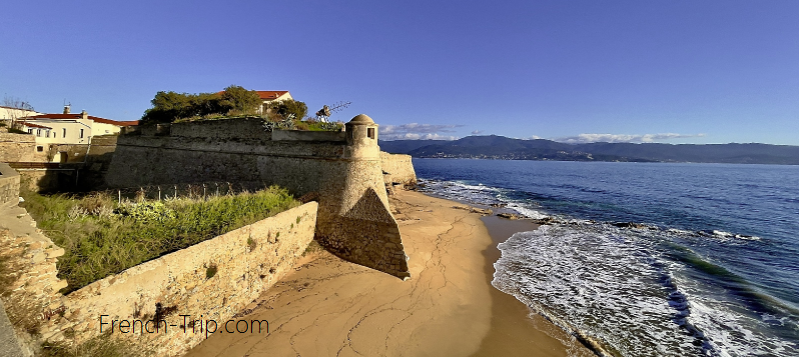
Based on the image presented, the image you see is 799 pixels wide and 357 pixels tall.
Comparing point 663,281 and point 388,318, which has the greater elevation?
point 388,318

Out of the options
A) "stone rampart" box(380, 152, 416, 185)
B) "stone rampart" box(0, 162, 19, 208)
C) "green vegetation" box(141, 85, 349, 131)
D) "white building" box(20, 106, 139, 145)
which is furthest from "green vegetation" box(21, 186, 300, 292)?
"stone rampart" box(380, 152, 416, 185)

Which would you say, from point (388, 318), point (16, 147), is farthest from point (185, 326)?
point (16, 147)

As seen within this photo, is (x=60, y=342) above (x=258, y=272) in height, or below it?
above

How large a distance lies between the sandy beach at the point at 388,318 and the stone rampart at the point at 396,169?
2606cm

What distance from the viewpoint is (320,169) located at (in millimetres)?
14398

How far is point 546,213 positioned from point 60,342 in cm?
3250

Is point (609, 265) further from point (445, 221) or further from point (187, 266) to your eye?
point (187, 266)

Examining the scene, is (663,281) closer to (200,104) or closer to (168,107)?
(200,104)

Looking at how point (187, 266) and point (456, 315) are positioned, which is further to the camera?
point (456, 315)

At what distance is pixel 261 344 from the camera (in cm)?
827

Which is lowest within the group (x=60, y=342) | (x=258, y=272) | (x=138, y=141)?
(x=258, y=272)

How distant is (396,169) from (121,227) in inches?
1487

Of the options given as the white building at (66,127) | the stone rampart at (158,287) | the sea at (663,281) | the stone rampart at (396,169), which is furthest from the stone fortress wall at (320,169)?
the stone rampart at (396,169)

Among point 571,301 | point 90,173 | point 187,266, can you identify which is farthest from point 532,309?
point 90,173
